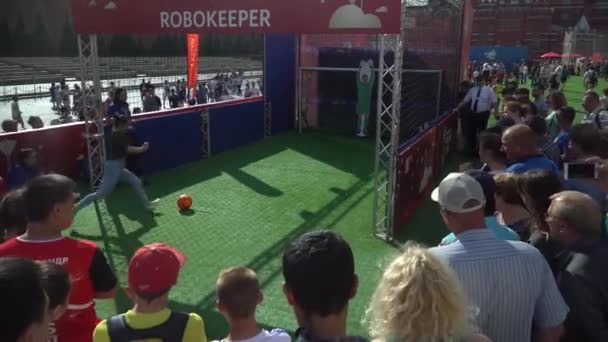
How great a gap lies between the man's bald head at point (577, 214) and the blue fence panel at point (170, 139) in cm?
882

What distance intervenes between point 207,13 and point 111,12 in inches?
70.4

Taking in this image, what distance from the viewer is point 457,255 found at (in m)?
2.62

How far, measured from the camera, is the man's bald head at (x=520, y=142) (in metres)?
4.86

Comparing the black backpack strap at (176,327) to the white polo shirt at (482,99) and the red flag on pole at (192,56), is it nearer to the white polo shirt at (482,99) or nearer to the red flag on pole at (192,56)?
the white polo shirt at (482,99)

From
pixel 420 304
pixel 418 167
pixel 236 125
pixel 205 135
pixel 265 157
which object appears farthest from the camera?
pixel 236 125

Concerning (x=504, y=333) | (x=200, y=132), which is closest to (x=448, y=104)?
(x=200, y=132)

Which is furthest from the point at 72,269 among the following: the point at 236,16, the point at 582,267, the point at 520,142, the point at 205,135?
the point at 205,135

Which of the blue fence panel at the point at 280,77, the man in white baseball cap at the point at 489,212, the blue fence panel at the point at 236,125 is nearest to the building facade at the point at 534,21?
the blue fence panel at the point at 280,77

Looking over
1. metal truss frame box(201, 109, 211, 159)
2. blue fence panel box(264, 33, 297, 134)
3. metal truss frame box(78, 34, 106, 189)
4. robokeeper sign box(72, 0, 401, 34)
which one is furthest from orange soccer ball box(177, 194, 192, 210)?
blue fence panel box(264, 33, 297, 134)

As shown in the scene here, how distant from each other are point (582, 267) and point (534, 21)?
7100 cm

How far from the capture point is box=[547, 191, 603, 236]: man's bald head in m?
3.04

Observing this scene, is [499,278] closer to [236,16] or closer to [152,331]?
[152,331]

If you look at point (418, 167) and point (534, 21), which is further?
point (534, 21)

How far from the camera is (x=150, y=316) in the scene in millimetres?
2436
